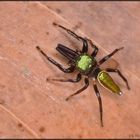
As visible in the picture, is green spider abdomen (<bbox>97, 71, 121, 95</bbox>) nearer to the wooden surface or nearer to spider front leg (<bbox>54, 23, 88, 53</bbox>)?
the wooden surface

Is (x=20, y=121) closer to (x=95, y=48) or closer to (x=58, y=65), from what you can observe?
(x=58, y=65)

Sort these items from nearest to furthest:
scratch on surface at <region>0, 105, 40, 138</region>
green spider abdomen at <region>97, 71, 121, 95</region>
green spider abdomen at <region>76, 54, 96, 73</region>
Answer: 1. scratch on surface at <region>0, 105, 40, 138</region>
2. green spider abdomen at <region>97, 71, 121, 95</region>
3. green spider abdomen at <region>76, 54, 96, 73</region>

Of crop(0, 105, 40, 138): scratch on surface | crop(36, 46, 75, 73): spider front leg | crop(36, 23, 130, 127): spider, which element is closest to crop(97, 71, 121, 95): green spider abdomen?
crop(36, 23, 130, 127): spider

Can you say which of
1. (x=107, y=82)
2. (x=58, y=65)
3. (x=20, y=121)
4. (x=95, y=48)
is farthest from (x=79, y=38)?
(x=20, y=121)

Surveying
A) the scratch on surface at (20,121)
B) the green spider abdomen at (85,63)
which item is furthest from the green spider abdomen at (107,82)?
the scratch on surface at (20,121)

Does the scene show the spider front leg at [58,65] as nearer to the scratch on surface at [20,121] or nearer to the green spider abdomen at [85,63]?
the green spider abdomen at [85,63]

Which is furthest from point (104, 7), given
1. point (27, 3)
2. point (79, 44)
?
point (27, 3)
